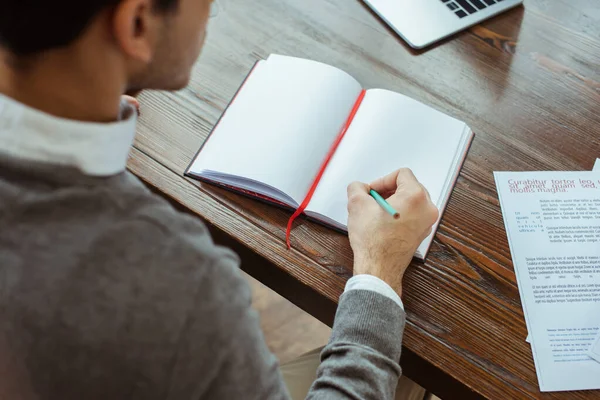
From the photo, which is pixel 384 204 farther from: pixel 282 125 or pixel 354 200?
pixel 282 125

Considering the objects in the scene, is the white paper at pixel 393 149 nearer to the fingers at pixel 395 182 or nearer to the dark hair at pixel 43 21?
the fingers at pixel 395 182

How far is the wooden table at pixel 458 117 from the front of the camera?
2.53 feet

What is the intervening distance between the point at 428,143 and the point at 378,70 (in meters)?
0.19

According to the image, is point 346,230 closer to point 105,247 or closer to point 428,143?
point 428,143

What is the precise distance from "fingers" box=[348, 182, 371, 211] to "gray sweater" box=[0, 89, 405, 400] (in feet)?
1.03

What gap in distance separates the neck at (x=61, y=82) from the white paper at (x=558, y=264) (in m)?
0.60

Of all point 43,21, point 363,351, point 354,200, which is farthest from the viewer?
point 354,200

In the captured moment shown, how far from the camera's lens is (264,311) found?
65.8 inches

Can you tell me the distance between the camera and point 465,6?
1122 millimetres

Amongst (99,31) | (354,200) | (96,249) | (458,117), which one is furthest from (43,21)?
(458,117)

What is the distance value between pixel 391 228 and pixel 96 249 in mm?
445

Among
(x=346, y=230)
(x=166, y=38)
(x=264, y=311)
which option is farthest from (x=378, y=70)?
(x=264, y=311)

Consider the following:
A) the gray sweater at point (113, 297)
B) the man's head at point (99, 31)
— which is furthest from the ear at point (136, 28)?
the gray sweater at point (113, 297)

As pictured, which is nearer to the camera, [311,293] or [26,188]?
[26,188]
